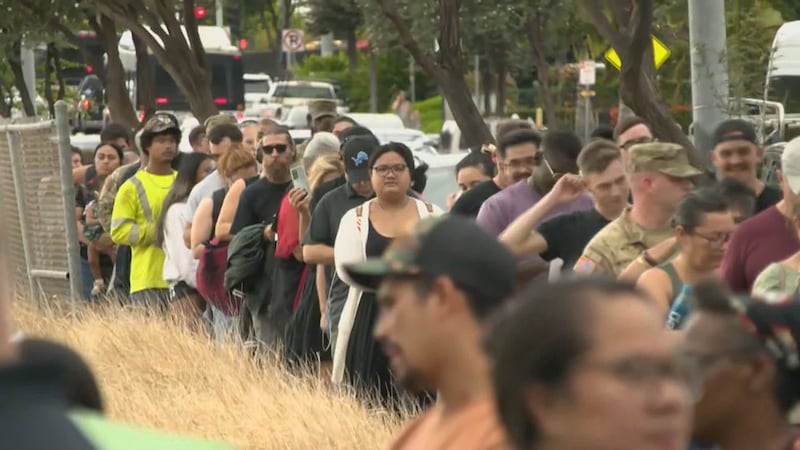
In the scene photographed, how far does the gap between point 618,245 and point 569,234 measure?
→ 69cm

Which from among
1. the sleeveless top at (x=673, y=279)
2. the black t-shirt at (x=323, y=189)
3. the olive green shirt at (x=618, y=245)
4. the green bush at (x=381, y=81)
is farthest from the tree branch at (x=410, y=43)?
the green bush at (x=381, y=81)

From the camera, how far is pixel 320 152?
1229 centimetres

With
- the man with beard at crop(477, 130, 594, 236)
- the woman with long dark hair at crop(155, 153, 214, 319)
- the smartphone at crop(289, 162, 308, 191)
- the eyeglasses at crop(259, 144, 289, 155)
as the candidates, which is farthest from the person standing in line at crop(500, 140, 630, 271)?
the woman with long dark hair at crop(155, 153, 214, 319)

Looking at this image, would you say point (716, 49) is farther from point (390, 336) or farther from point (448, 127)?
point (448, 127)

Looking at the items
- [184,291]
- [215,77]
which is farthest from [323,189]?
[215,77]

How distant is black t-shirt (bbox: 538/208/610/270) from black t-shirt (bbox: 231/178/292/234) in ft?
13.2

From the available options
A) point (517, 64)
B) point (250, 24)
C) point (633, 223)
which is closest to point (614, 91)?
point (517, 64)

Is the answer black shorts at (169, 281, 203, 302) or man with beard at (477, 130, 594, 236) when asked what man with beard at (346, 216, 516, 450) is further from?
black shorts at (169, 281, 203, 302)

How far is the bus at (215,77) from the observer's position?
45500 millimetres

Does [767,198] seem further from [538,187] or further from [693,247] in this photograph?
[693,247]

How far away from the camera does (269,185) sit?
12.4 metres

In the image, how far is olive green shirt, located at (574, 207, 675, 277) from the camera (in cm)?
771

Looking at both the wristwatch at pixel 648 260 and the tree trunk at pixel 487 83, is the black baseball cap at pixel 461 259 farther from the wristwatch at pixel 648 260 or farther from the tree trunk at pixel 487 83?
the tree trunk at pixel 487 83

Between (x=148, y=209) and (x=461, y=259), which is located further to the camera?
(x=148, y=209)
